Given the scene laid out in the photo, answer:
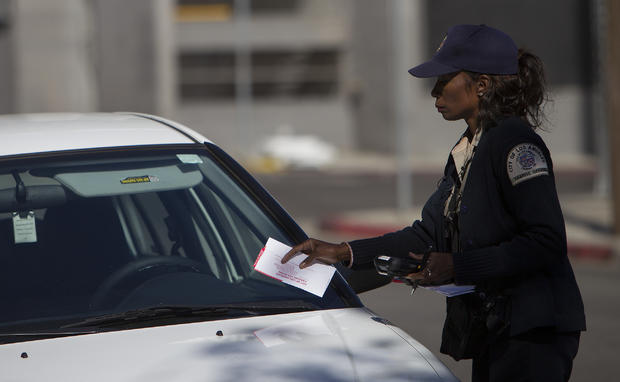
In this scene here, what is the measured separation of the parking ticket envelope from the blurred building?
18.2m

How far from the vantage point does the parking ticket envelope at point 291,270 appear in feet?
10.5

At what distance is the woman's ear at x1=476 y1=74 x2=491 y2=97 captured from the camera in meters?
3.10

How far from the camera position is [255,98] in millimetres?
47312

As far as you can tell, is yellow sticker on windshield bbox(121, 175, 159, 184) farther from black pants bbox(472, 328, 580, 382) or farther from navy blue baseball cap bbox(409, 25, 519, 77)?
black pants bbox(472, 328, 580, 382)

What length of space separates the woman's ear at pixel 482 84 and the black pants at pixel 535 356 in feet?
2.40

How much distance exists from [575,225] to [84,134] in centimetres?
1206

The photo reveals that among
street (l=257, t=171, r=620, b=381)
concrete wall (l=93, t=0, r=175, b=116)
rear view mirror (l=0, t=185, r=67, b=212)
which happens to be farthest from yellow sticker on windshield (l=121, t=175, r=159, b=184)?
concrete wall (l=93, t=0, r=175, b=116)

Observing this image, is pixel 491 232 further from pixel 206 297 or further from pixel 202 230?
pixel 202 230

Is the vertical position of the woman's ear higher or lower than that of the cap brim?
lower

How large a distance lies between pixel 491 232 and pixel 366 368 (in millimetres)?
597

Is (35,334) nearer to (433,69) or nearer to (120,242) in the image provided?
(120,242)

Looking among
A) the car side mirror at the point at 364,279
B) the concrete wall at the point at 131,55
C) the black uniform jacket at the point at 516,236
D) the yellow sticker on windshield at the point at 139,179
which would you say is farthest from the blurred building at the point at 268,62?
the black uniform jacket at the point at 516,236

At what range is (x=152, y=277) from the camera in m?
3.55

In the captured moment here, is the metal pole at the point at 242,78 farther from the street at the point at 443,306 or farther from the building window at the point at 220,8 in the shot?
the street at the point at 443,306
